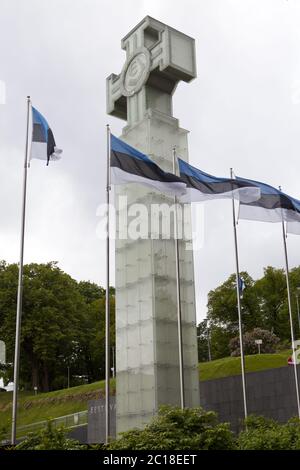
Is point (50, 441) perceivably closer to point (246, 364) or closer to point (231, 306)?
point (246, 364)

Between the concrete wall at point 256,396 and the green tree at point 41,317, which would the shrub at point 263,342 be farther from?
the concrete wall at point 256,396

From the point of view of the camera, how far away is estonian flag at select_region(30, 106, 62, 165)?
2346 centimetres

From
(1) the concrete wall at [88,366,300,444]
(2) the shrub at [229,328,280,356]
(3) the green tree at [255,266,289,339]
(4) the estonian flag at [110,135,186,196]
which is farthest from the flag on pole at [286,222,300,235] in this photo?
(3) the green tree at [255,266,289,339]

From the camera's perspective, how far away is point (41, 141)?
23.6m

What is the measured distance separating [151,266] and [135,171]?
1141cm

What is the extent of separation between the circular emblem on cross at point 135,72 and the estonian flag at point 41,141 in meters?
15.5

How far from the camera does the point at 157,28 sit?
A: 129 ft

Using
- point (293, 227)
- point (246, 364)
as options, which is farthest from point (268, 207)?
point (246, 364)

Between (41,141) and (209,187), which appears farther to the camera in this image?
(209,187)

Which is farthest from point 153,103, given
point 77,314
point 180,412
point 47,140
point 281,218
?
point 77,314

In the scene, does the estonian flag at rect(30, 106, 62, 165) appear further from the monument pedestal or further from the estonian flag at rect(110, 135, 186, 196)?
the monument pedestal

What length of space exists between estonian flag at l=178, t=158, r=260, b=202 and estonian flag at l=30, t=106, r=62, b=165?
5422 millimetres

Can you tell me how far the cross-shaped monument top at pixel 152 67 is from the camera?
124 feet

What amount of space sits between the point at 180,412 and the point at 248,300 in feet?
209
